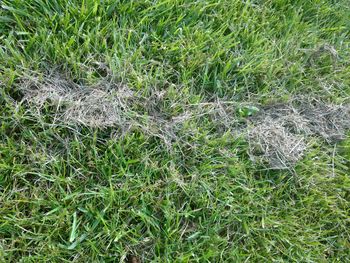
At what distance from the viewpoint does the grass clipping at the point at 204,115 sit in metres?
1.84

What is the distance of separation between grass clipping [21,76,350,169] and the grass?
24 mm

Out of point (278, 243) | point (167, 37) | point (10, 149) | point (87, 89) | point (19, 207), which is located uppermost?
point (167, 37)

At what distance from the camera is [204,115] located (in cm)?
201

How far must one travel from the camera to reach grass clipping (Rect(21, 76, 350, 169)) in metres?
1.84

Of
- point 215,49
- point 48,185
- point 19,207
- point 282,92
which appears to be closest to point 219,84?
point 215,49

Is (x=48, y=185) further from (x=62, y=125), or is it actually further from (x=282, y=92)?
(x=282, y=92)

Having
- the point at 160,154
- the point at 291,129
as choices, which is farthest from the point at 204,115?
the point at 291,129

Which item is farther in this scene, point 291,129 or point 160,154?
point 291,129

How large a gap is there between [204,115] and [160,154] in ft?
0.92

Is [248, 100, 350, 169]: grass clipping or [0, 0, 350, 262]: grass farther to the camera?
[248, 100, 350, 169]: grass clipping

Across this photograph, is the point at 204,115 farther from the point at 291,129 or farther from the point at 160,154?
the point at 291,129

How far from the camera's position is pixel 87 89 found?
1908mm

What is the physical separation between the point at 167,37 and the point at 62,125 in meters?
0.64

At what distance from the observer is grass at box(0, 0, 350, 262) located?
174cm
